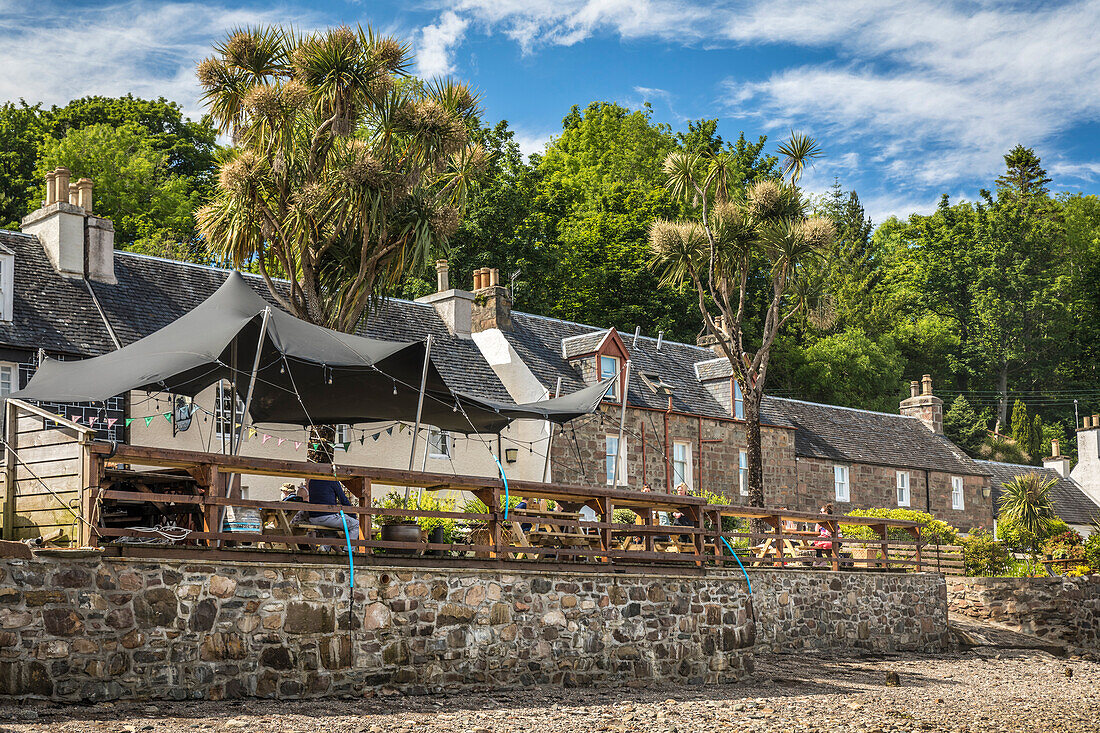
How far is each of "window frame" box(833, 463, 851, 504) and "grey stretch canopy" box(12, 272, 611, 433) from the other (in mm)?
22466

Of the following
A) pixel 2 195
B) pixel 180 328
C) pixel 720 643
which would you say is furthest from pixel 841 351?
pixel 180 328

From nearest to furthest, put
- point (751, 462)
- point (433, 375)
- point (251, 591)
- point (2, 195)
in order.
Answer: point (251, 591) → point (433, 375) → point (751, 462) → point (2, 195)

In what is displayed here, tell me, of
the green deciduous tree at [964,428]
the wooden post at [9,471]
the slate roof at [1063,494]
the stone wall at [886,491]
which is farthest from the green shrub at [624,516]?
the green deciduous tree at [964,428]

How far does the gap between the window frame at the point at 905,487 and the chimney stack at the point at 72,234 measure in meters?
27.1

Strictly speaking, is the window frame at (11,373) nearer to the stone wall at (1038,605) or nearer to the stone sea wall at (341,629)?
the stone sea wall at (341,629)

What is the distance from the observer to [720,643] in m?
16.1

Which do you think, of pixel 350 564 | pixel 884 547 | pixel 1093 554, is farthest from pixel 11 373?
pixel 1093 554

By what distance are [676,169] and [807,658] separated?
9957 mm

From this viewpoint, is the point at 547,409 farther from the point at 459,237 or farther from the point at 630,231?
the point at 630,231

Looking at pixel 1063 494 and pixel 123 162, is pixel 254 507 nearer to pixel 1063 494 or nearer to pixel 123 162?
pixel 123 162

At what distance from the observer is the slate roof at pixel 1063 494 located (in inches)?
1766

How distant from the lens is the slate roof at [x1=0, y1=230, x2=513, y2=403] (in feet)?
67.1

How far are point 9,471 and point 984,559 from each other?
2325cm

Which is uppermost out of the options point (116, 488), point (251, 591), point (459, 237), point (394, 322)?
point (459, 237)
